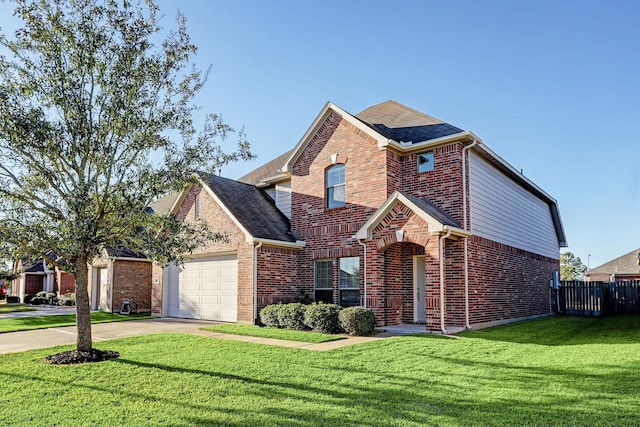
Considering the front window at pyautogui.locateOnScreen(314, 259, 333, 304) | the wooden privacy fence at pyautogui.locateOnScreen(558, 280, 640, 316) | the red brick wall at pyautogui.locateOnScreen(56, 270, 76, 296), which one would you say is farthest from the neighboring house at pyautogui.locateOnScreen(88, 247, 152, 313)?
the wooden privacy fence at pyautogui.locateOnScreen(558, 280, 640, 316)

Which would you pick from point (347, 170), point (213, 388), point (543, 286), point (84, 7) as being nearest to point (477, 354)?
point (213, 388)

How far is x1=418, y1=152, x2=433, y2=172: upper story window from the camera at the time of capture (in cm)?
1473

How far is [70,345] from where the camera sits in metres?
10.9

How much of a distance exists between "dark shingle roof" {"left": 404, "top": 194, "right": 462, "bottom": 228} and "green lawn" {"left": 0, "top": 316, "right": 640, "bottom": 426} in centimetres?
357

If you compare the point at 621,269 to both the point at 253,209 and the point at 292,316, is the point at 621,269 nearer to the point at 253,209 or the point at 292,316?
the point at 253,209

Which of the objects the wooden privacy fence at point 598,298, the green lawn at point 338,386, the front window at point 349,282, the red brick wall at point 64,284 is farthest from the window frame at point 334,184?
the red brick wall at point 64,284

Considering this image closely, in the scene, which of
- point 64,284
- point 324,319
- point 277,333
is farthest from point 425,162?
point 64,284

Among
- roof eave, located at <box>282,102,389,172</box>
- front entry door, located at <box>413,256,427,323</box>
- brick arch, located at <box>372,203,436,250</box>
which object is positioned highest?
roof eave, located at <box>282,102,389,172</box>

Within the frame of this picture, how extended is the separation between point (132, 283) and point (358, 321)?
602 inches

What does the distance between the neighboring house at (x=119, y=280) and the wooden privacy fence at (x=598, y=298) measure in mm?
20483

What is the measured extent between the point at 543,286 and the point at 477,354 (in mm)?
12957

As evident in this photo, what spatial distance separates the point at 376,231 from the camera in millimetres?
13828

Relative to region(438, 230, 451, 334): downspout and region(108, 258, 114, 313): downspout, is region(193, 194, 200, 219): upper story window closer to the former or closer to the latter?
region(108, 258, 114, 313): downspout

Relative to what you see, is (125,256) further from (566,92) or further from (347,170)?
(566,92)
